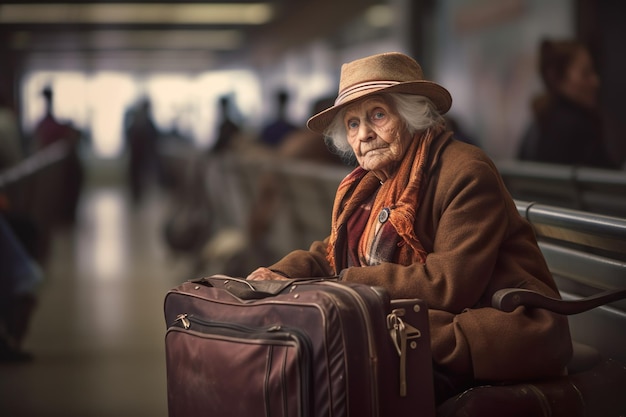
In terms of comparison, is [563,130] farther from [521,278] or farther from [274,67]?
[274,67]

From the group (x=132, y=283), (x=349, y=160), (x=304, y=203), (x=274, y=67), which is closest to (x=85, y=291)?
(x=132, y=283)

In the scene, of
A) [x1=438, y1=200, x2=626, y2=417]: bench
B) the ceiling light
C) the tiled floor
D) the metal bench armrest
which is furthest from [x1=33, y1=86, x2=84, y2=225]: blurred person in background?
the metal bench armrest

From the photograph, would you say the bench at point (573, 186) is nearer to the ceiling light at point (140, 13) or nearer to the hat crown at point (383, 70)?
the hat crown at point (383, 70)

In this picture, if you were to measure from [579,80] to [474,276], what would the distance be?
373 centimetres

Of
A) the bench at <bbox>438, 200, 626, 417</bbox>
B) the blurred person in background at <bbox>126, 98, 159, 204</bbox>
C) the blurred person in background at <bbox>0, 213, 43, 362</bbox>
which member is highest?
the bench at <bbox>438, 200, 626, 417</bbox>

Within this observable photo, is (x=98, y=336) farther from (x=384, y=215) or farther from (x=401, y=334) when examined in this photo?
(x=401, y=334)

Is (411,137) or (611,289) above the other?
(411,137)

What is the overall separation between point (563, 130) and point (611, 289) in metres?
3.34

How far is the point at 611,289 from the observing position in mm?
2646

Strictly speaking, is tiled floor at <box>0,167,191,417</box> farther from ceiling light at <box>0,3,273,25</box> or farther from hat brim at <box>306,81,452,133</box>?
ceiling light at <box>0,3,273,25</box>

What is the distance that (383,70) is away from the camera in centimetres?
244

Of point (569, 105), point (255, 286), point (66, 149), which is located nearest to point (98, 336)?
point (569, 105)

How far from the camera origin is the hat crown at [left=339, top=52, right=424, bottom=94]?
2.43m

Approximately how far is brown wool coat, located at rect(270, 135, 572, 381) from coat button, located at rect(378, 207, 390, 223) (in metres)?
0.07
